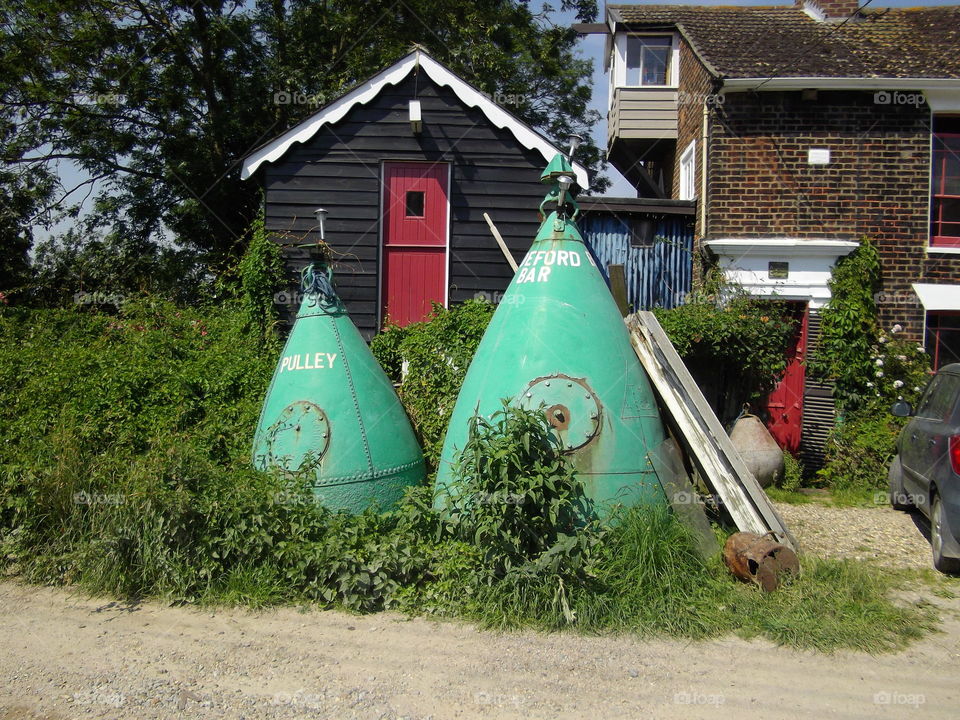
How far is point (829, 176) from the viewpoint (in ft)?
35.3

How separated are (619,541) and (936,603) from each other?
2351 mm

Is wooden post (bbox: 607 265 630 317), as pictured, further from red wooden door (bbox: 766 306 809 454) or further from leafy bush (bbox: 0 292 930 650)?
red wooden door (bbox: 766 306 809 454)

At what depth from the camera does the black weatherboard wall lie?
11438mm

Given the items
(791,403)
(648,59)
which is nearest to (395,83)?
(648,59)

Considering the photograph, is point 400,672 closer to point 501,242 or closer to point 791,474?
point 791,474

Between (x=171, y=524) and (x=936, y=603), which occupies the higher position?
(x=171, y=524)

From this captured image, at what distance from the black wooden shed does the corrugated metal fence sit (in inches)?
40.0

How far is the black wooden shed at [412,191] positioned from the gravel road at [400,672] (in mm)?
6932

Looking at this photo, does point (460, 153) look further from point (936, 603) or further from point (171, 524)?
point (936, 603)

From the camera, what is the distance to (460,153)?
11.5 meters

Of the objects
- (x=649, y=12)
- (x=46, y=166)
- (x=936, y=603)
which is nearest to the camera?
(x=936, y=603)

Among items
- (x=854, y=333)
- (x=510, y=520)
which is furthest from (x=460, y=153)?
(x=510, y=520)

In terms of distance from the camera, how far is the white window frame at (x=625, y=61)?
14.7 m

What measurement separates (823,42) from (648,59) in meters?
3.92
